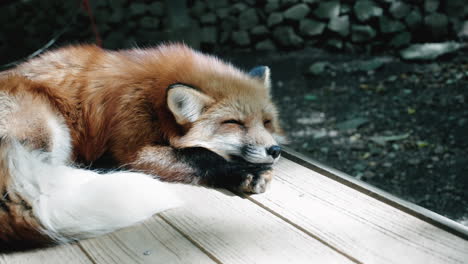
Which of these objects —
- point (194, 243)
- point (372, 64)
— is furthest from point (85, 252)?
point (372, 64)

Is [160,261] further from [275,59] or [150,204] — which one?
[275,59]

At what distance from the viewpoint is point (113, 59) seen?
258cm

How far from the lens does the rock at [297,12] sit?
6922 millimetres

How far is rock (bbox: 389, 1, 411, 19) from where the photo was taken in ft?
21.2

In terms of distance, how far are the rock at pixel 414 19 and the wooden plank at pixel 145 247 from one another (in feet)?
18.2

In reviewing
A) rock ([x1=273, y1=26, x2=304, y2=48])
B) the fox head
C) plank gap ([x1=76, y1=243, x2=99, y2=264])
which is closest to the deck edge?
the fox head

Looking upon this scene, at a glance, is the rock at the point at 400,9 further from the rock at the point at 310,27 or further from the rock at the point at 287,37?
the rock at the point at 287,37

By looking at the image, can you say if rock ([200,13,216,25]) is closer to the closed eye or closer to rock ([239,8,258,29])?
rock ([239,8,258,29])

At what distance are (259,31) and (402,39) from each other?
2.05 meters

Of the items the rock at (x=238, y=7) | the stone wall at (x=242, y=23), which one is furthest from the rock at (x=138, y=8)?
the rock at (x=238, y=7)

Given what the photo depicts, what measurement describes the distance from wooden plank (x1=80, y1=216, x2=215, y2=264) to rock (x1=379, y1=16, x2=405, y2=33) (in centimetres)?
546

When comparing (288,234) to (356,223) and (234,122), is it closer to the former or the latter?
(356,223)

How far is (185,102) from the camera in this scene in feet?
7.50

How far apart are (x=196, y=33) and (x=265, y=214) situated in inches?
193
